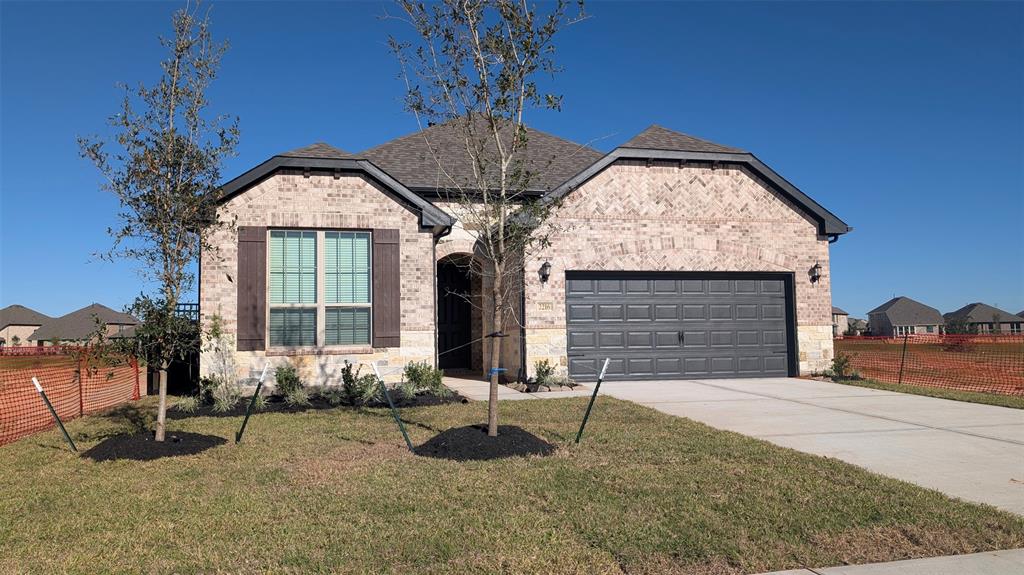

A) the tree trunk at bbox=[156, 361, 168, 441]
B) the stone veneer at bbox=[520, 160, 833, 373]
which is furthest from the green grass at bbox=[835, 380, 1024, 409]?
the tree trunk at bbox=[156, 361, 168, 441]

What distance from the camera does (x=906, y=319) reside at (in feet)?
224

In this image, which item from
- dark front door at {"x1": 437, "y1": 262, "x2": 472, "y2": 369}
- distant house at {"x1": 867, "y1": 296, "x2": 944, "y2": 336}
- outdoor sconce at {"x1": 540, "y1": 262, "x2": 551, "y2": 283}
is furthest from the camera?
distant house at {"x1": 867, "y1": 296, "x2": 944, "y2": 336}

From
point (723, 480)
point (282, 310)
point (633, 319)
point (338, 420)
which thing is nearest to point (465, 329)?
point (633, 319)

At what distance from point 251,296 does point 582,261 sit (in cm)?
707

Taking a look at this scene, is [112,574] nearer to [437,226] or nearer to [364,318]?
[364,318]

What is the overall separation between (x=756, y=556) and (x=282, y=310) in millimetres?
10385

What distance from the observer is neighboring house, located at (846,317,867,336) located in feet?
240

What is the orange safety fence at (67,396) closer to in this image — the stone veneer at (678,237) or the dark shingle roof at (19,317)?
the stone veneer at (678,237)

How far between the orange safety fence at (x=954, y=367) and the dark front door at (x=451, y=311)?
10.5 metres

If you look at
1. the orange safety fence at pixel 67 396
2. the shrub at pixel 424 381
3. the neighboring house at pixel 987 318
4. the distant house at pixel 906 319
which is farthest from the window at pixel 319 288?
the neighboring house at pixel 987 318

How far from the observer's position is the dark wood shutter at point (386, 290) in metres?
12.9

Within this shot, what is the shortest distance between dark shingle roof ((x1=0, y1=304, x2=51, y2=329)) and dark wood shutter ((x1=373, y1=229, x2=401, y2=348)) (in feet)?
249

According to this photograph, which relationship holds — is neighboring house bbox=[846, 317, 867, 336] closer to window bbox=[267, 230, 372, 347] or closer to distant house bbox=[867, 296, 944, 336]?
distant house bbox=[867, 296, 944, 336]

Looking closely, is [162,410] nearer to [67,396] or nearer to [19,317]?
[67,396]
